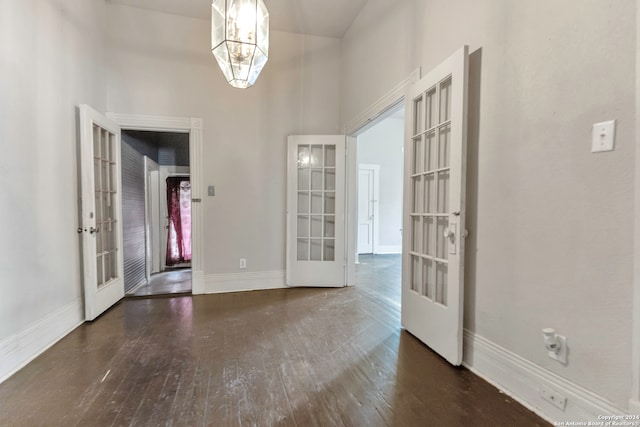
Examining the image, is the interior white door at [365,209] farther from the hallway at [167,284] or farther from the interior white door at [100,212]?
the interior white door at [100,212]

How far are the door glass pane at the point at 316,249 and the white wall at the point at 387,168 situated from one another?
3.54 metres

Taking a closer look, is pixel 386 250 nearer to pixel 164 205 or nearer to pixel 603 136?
pixel 164 205

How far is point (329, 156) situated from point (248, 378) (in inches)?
114

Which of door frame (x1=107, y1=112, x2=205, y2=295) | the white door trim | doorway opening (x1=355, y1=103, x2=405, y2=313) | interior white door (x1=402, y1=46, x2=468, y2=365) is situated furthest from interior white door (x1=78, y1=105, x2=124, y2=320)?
doorway opening (x1=355, y1=103, x2=405, y2=313)

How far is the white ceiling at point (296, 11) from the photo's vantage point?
11.3 ft

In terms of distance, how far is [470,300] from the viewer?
6.63 ft

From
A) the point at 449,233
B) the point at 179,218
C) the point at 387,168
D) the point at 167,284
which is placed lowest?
the point at 167,284

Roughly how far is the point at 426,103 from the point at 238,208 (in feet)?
8.45

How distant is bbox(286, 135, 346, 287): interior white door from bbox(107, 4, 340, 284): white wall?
7.1 inches

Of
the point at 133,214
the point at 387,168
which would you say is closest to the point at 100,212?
the point at 133,214

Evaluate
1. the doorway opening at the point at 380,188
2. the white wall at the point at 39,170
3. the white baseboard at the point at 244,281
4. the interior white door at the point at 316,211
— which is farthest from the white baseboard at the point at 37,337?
the doorway opening at the point at 380,188

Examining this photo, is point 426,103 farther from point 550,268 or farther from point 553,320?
point 553,320

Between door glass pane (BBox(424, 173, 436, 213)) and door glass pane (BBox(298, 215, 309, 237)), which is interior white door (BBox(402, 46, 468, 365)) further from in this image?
door glass pane (BBox(298, 215, 309, 237))

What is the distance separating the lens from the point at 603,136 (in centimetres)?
128
